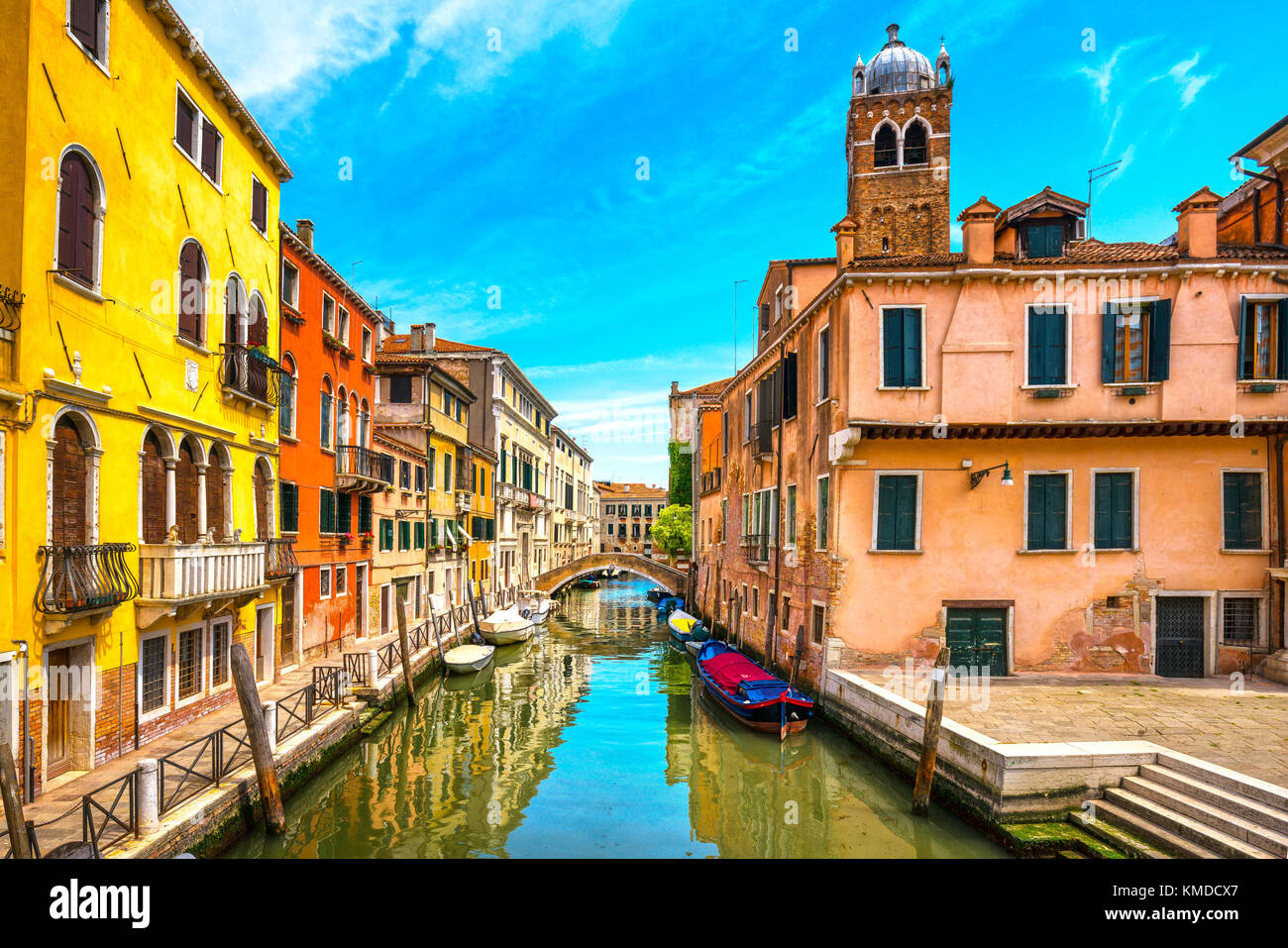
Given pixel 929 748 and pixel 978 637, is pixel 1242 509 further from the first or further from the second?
pixel 929 748

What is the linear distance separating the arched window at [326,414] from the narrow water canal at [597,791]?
6488 mm

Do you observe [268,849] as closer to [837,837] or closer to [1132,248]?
[837,837]

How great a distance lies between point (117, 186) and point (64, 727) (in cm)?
655

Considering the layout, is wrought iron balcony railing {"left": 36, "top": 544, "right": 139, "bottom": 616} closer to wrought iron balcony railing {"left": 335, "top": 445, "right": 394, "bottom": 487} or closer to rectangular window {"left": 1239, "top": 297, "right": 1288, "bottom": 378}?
wrought iron balcony railing {"left": 335, "top": 445, "right": 394, "bottom": 487}

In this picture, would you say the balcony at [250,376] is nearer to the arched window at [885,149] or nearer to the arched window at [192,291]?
the arched window at [192,291]

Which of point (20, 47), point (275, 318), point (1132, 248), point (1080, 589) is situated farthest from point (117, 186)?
point (1132, 248)

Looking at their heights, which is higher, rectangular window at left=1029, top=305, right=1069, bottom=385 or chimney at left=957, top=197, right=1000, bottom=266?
chimney at left=957, top=197, right=1000, bottom=266

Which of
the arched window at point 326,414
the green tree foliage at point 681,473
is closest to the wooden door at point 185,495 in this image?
the arched window at point 326,414

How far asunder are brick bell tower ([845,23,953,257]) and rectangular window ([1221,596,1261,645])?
1637 centimetres

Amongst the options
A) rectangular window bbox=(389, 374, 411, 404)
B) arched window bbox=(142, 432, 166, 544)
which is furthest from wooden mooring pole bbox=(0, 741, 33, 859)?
rectangular window bbox=(389, 374, 411, 404)

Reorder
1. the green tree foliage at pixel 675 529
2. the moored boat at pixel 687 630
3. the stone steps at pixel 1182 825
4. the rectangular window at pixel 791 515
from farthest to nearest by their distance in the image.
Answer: the green tree foliage at pixel 675 529
the moored boat at pixel 687 630
the rectangular window at pixel 791 515
the stone steps at pixel 1182 825

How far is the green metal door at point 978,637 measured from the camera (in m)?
13.8

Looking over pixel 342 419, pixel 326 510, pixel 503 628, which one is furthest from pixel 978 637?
pixel 503 628

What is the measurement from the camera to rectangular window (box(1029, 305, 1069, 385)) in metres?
13.5
